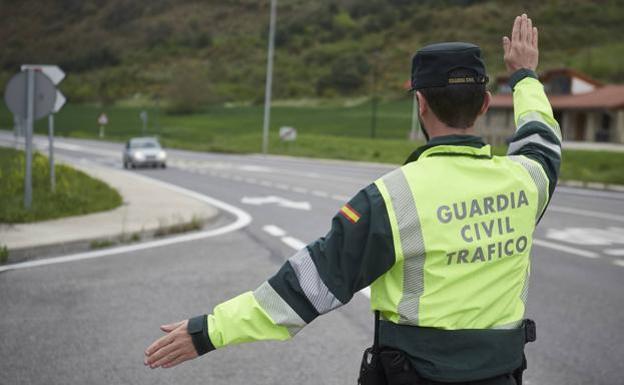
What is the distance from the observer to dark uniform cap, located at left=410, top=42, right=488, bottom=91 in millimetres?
2312

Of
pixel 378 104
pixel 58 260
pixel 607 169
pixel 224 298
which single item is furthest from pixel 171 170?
pixel 378 104

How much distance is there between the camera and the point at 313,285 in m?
2.22

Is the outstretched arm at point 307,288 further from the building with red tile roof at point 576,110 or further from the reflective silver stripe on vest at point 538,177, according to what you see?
the building with red tile roof at point 576,110

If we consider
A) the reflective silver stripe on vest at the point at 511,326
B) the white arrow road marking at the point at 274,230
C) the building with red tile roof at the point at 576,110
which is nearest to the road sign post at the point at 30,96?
the white arrow road marking at the point at 274,230

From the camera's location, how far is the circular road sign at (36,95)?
12.0 metres

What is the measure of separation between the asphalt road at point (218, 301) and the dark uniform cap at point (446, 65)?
277cm

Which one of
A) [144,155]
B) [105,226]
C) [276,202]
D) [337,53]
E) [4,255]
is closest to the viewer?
[4,255]

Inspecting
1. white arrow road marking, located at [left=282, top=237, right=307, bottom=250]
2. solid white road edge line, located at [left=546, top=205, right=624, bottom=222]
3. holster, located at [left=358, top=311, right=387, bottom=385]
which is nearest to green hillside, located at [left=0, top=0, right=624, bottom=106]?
solid white road edge line, located at [left=546, top=205, right=624, bottom=222]

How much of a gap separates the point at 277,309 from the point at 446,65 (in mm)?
919

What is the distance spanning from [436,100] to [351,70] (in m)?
119

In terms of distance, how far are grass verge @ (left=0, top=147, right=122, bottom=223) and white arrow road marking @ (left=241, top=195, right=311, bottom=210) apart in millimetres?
2915

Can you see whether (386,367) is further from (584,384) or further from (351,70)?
(351,70)

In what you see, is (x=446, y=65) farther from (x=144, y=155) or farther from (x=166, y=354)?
(x=144, y=155)

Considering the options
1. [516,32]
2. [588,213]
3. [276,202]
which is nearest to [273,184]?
[276,202]
